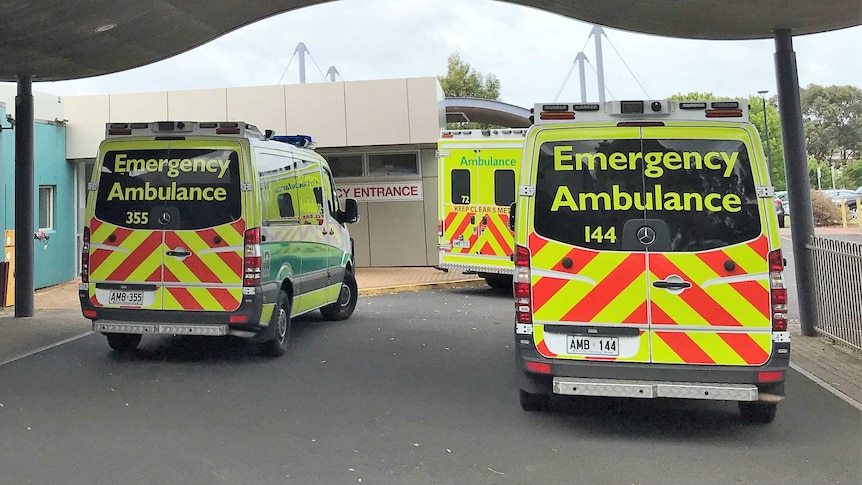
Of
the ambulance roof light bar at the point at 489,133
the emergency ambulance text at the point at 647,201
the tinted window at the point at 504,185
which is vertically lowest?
the emergency ambulance text at the point at 647,201

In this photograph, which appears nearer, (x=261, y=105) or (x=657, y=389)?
(x=657, y=389)

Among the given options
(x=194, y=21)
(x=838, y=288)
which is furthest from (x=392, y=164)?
(x=838, y=288)

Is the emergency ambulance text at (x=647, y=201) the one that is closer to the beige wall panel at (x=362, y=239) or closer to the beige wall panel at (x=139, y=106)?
the beige wall panel at (x=362, y=239)

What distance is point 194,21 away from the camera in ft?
29.4

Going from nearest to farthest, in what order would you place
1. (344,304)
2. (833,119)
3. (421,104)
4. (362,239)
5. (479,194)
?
(344,304), (479,194), (421,104), (362,239), (833,119)

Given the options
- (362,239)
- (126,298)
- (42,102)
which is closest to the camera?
(126,298)

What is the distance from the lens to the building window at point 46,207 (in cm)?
1510

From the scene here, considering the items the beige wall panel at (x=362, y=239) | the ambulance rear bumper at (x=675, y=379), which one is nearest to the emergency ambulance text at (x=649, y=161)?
the ambulance rear bumper at (x=675, y=379)

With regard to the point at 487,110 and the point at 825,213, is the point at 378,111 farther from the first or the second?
the point at 825,213

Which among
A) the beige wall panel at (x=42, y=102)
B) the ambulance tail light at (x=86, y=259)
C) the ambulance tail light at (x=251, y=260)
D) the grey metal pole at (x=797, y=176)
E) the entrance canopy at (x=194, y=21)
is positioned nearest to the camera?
the ambulance tail light at (x=251, y=260)

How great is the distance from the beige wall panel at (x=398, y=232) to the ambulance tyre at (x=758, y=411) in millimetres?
12612

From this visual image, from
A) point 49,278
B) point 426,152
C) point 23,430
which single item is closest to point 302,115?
point 426,152

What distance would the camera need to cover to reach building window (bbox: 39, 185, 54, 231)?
15.1m

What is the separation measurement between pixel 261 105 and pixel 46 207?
5346mm
